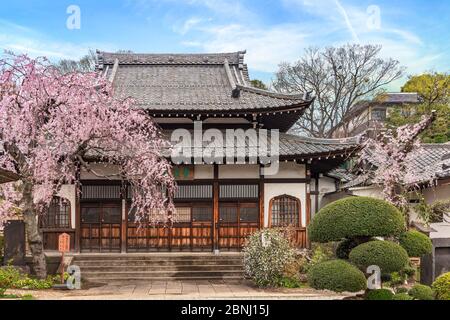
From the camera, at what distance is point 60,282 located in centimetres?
1666

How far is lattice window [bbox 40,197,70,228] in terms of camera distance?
20.4m

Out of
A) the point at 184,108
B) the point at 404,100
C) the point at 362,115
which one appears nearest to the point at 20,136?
the point at 184,108

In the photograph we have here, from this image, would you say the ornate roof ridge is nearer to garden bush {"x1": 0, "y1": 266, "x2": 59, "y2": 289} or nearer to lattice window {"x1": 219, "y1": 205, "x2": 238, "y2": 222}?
lattice window {"x1": 219, "y1": 205, "x2": 238, "y2": 222}

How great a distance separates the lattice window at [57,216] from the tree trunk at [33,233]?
11.9ft

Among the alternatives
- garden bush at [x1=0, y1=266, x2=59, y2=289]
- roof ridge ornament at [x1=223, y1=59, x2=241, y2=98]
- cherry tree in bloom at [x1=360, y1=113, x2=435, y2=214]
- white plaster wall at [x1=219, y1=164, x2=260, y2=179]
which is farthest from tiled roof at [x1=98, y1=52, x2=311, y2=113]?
garden bush at [x1=0, y1=266, x2=59, y2=289]

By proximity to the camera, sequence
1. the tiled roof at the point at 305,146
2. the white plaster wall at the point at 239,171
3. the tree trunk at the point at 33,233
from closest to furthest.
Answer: the tree trunk at the point at 33,233 < the tiled roof at the point at 305,146 < the white plaster wall at the point at 239,171

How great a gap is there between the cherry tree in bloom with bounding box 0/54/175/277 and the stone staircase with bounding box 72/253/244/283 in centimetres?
242

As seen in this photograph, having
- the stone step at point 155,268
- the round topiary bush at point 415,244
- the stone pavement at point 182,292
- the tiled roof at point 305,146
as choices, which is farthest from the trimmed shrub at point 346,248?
the tiled roof at point 305,146

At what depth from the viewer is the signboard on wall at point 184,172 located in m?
20.4

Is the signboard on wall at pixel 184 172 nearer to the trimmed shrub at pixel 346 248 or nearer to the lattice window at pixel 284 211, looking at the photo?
the lattice window at pixel 284 211

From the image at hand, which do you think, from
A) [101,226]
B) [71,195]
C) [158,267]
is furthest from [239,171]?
[71,195]

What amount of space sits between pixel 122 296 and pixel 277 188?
324 inches

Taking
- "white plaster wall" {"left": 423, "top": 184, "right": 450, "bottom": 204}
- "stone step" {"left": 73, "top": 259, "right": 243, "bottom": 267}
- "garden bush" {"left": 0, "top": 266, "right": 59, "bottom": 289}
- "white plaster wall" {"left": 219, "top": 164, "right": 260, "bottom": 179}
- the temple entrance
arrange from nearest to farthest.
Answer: "garden bush" {"left": 0, "top": 266, "right": 59, "bottom": 289}, "stone step" {"left": 73, "top": 259, "right": 243, "bottom": 267}, the temple entrance, "white plaster wall" {"left": 219, "top": 164, "right": 260, "bottom": 179}, "white plaster wall" {"left": 423, "top": 184, "right": 450, "bottom": 204}

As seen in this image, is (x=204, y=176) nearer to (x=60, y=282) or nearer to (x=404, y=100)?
(x=60, y=282)
